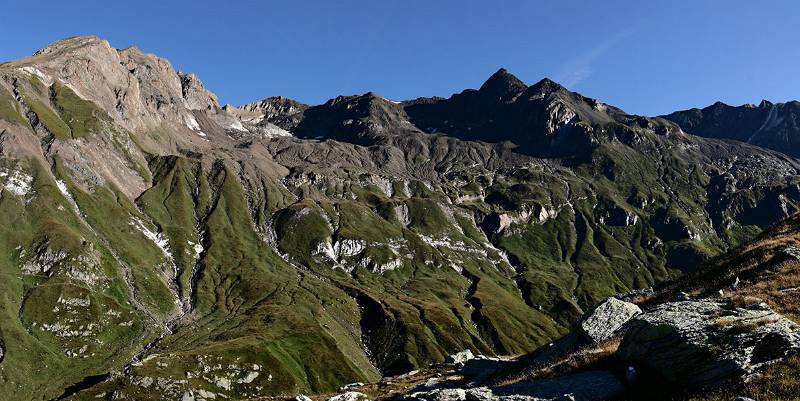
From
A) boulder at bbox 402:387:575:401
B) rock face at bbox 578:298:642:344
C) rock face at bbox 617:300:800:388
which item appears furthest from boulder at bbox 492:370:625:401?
rock face at bbox 578:298:642:344

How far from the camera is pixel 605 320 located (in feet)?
119

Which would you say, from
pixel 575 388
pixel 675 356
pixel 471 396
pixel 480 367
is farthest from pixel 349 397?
pixel 675 356

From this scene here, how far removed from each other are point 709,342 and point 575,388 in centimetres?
602

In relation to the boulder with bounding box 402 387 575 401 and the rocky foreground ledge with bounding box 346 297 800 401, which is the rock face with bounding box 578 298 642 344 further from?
the boulder with bounding box 402 387 575 401

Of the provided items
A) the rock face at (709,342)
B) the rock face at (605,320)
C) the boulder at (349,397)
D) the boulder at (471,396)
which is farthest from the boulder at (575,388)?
the boulder at (349,397)

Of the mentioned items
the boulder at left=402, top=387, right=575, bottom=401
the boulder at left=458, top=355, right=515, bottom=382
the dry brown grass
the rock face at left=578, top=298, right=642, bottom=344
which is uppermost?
the rock face at left=578, top=298, right=642, bottom=344

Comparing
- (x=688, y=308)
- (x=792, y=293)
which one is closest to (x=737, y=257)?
(x=792, y=293)

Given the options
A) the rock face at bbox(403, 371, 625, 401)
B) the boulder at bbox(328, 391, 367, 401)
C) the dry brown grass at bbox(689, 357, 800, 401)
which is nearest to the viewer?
the dry brown grass at bbox(689, 357, 800, 401)

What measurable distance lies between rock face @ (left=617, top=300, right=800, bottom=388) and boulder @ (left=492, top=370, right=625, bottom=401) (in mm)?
1754

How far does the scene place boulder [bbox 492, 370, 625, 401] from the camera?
2200cm

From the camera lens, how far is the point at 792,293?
94.1 ft

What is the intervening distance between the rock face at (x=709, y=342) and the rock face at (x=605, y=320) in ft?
30.5

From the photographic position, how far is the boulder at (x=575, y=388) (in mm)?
22000

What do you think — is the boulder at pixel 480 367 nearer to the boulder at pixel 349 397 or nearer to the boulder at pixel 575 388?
the boulder at pixel 349 397
